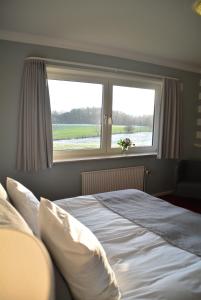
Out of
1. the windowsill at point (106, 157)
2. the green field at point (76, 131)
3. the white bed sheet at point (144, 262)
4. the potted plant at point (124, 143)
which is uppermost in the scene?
the green field at point (76, 131)

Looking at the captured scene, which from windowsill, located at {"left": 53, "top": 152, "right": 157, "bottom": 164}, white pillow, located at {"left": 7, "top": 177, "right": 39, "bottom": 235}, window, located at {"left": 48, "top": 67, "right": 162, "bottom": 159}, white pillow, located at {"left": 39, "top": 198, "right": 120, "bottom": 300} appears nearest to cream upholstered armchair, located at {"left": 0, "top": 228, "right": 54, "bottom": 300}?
white pillow, located at {"left": 39, "top": 198, "right": 120, "bottom": 300}

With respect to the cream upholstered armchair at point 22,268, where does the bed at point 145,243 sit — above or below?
below

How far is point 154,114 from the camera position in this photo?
4.14 m

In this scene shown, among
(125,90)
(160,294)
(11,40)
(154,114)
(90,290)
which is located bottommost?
(160,294)

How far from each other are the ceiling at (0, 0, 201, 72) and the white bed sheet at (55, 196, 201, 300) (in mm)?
1810

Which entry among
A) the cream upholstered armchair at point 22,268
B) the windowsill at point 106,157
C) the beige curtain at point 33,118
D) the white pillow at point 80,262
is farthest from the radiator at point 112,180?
the cream upholstered armchair at point 22,268

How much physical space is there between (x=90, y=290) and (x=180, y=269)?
59 centimetres

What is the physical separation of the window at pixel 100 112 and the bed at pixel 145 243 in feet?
4.38

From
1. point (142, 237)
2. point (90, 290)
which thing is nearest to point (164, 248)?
point (142, 237)

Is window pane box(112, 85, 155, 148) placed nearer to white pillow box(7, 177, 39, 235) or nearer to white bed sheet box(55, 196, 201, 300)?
white bed sheet box(55, 196, 201, 300)

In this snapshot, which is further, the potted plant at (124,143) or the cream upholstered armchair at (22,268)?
the potted plant at (124,143)

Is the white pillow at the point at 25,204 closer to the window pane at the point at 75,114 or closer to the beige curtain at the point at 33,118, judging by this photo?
the beige curtain at the point at 33,118

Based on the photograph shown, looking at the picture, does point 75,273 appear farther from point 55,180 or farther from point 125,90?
point 125,90

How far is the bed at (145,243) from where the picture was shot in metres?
1.16
